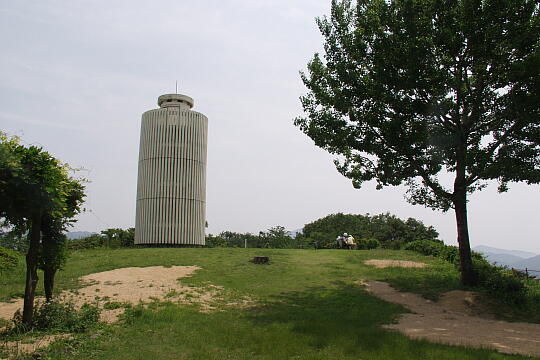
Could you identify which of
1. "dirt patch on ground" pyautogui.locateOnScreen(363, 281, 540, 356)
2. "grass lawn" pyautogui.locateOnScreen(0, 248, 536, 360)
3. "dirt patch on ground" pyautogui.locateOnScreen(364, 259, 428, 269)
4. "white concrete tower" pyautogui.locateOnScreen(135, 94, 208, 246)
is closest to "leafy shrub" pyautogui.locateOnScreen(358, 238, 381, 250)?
"dirt patch on ground" pyautogui.locateOnScreen(364, 259, 428, 269)

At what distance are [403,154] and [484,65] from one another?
3709 mm

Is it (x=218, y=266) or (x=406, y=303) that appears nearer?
(x=406, y=303)

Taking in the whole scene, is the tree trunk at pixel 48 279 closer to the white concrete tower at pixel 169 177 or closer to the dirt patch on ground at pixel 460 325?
the dirt patch on ground at pixel 460 325

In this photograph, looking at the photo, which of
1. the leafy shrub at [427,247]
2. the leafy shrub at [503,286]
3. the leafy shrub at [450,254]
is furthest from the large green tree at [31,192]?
the leafy shrub at [427,247]

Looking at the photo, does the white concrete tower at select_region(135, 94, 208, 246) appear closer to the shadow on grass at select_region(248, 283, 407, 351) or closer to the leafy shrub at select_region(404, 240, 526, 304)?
the shadow on grass at select_region(248, 283, 407, 351)

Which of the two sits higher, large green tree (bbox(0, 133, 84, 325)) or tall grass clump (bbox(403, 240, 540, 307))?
large green tree (bbox(0, 133, 84, 325))

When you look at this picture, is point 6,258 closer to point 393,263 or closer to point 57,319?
point 57,319

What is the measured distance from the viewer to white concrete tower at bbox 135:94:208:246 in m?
32.2

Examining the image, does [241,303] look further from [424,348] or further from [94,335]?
[424,348]

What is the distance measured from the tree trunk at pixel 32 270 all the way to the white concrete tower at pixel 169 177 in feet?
74.5

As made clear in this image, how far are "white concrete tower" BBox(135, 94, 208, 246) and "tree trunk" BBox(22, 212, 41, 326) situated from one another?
74.5ft

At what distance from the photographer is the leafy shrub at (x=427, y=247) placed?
72.7 feet

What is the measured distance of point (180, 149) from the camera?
107ft

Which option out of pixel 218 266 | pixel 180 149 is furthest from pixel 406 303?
pixel 180 149
